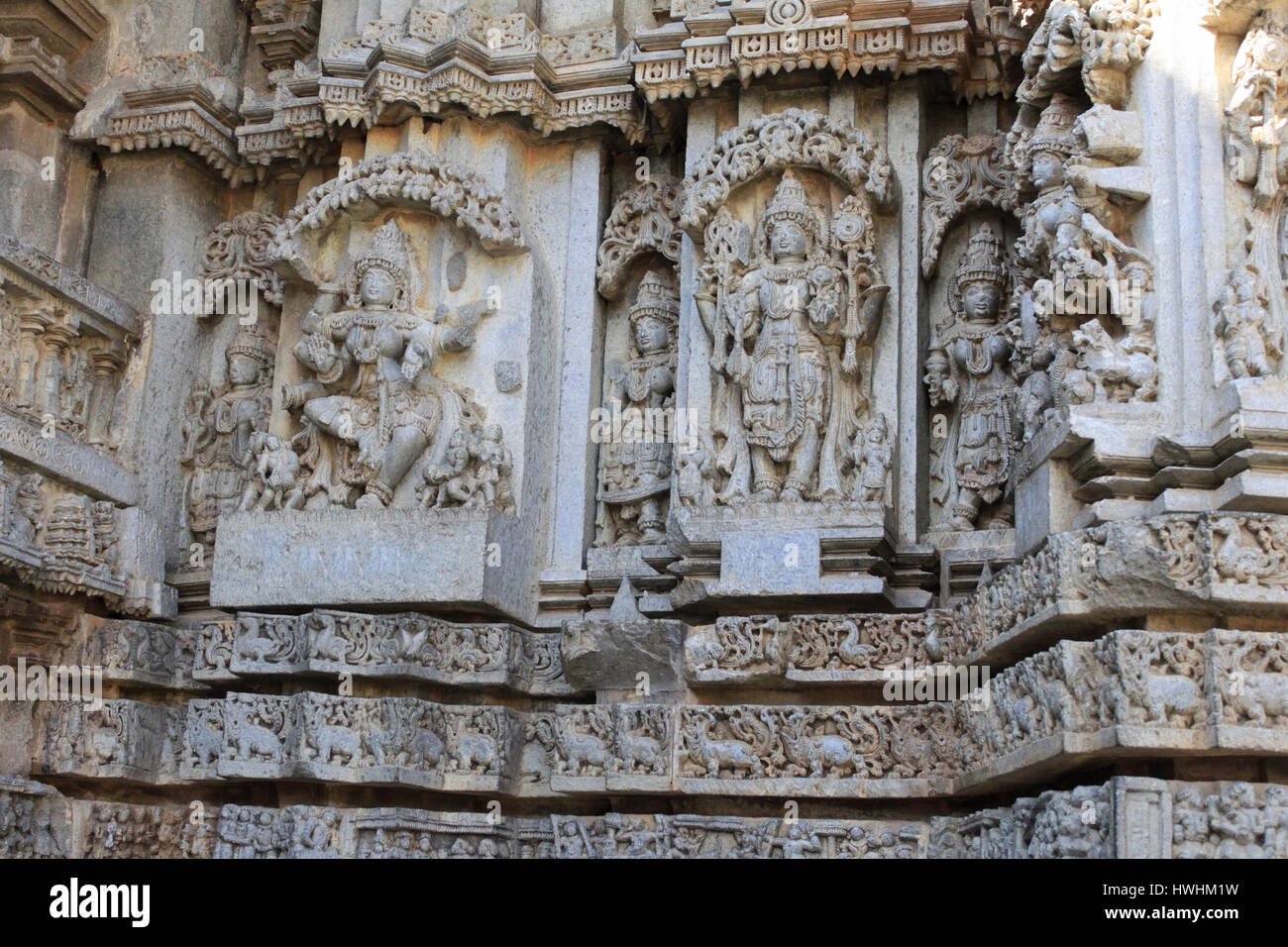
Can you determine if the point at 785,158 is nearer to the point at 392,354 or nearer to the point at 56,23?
the point at 392,354

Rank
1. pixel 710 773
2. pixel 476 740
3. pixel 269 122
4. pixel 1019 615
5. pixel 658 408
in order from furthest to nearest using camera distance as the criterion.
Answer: pixel 269 122
pixel 658 408
pixel 476 740
pixel 710 773
pixel 1019 615

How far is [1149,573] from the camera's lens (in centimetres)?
791

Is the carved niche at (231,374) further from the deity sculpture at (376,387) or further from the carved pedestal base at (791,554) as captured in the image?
the carved pedestal base at (791,554)

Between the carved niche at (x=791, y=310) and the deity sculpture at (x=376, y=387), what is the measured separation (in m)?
1.62

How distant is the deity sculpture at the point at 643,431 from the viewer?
11352mm

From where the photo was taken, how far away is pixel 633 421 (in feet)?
38.0

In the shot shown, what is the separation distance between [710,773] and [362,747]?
80.7 inches

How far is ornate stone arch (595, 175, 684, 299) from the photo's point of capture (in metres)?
11.7

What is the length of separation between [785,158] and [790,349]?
1.20 meters

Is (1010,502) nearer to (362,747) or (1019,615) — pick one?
(1019,615)

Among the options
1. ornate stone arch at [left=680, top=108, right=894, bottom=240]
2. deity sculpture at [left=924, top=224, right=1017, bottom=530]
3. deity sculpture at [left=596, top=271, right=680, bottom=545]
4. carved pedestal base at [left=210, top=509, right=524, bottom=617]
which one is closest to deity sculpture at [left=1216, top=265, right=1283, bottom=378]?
deity sculpture at [left=924, top=224, right=1017, bottom=530]

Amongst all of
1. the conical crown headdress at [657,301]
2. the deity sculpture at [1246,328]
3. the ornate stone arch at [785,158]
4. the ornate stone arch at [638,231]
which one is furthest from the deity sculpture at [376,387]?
the deity sculpture at [1246,328]

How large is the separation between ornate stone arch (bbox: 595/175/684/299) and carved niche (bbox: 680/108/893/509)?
617mm

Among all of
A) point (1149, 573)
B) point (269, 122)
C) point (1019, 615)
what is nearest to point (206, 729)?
point (269, 122)
